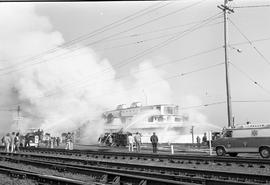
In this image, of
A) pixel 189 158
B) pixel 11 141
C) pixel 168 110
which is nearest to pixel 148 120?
pixel 168 110

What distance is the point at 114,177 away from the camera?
10789 millimetres

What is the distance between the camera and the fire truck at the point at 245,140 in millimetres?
18828

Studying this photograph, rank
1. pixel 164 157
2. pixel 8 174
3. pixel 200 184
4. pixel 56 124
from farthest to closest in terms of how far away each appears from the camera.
A: pixel 56 124 < pixel 164 157 < pixel 8 174 < pixel 200 184

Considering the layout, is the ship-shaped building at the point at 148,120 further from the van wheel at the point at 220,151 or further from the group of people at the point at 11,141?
the van wheel at the point at 220,151

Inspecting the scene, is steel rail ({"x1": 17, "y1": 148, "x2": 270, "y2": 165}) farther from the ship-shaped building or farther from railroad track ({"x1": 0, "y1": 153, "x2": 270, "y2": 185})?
the ship-shaped building

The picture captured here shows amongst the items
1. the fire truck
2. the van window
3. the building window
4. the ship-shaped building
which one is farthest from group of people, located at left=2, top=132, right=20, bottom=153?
the building window

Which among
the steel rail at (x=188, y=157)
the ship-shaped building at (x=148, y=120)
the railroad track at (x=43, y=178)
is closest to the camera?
the railroad track at (x=43, y=178)

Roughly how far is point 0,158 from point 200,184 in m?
14.3

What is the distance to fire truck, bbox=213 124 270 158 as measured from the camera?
61.8ft

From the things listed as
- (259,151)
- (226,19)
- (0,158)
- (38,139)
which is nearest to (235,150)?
(259,151)

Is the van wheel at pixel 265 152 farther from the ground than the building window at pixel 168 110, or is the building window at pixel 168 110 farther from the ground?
the building window at pixel 168 110

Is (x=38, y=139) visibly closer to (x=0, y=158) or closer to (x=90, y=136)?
(x=90, y=136)

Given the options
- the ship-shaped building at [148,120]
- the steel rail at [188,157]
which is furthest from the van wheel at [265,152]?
the ship-shaped building at [148,120]

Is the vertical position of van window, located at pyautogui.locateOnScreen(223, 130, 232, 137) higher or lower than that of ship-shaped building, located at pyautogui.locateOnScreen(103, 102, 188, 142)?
lower
